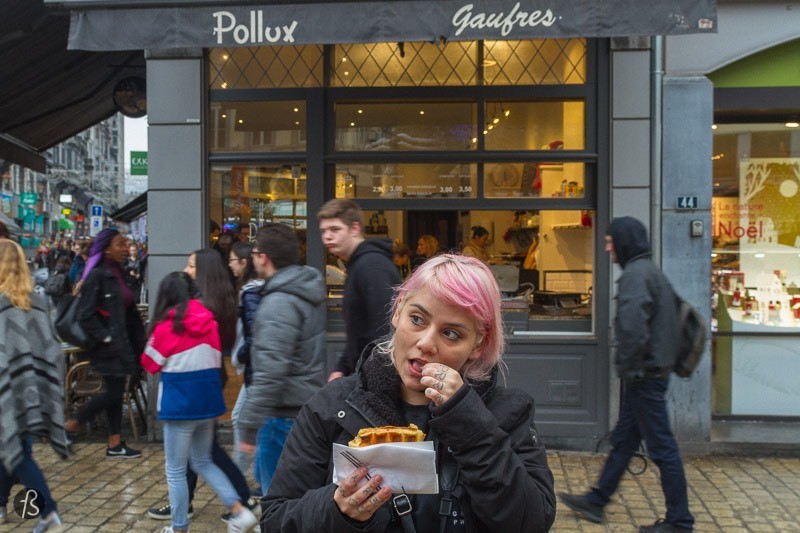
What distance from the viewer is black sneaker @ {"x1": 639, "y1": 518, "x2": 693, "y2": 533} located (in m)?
5.15

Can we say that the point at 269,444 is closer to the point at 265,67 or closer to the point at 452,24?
the point at 452,24

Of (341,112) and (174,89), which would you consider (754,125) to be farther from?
(174,89)

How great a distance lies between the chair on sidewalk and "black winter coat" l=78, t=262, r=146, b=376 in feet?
2.80

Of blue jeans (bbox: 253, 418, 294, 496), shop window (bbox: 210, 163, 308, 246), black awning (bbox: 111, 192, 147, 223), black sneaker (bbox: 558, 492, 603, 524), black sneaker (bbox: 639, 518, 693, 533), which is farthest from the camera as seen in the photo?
black awning (bbox: 111, 192, 147, 223)

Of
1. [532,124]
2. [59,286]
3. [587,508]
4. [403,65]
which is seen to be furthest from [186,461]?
[59,286]

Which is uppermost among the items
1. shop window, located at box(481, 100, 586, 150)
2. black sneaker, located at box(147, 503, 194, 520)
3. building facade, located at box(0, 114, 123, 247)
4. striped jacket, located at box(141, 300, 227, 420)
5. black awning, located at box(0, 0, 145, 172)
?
building facade, located at box(0, 114, 123, 247)

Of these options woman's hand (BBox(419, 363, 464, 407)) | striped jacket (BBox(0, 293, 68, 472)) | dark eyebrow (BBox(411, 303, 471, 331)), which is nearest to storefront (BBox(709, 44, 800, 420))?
striped jacket (BBox(0, 293, 68, 472))

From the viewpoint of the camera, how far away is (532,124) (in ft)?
25.3

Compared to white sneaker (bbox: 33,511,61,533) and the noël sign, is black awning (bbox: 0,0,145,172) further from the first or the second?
white sneaker (bbox: 33,511,61,533)

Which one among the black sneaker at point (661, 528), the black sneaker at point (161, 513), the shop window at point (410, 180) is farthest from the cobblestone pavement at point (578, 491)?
the shop window at point (410, 180)

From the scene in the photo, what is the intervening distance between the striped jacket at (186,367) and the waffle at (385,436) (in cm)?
322

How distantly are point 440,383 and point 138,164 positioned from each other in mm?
16172

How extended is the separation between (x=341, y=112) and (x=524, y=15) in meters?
2.38

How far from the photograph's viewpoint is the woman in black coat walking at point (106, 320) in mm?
6973
